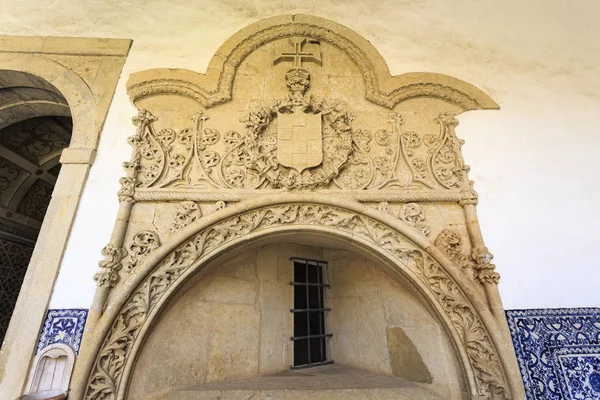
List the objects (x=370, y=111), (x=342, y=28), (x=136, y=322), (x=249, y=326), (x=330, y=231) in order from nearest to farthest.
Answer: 1. (x=136, y=322)
2. (x=330, y=231)
3. (x=249, y=326)
4. (x=370, y=111)
5. (x=342, y=28)

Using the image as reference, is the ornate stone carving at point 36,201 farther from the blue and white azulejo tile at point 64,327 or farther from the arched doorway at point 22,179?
the blue and white azulejo tile at point 64,327

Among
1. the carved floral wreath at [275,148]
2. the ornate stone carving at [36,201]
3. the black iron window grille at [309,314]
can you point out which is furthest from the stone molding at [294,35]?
the ornate stone carving at [36,201]

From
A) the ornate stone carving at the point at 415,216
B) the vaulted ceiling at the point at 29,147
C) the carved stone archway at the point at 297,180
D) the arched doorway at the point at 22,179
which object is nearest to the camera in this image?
the carved stone archway at the point at 297,180

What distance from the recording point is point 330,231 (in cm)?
197

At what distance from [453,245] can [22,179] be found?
4794 millimetres

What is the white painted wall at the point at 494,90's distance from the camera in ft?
6.23

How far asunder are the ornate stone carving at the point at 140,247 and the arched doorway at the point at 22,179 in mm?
1801

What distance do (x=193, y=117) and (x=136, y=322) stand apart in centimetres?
146

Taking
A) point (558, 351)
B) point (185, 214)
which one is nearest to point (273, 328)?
point (185, 214)

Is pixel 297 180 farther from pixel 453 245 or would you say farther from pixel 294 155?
pixel 453 245

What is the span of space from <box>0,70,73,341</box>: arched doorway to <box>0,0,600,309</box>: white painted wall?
3.16 feet

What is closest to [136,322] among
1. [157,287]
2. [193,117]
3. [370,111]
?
[157,287]

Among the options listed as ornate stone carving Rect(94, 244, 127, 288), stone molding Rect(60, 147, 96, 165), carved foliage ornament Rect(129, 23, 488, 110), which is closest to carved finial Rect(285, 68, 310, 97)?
carved foliage ornament Rect(129, 23, 488, 110)

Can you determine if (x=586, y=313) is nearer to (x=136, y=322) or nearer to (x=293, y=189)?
(x=293, y=189)
